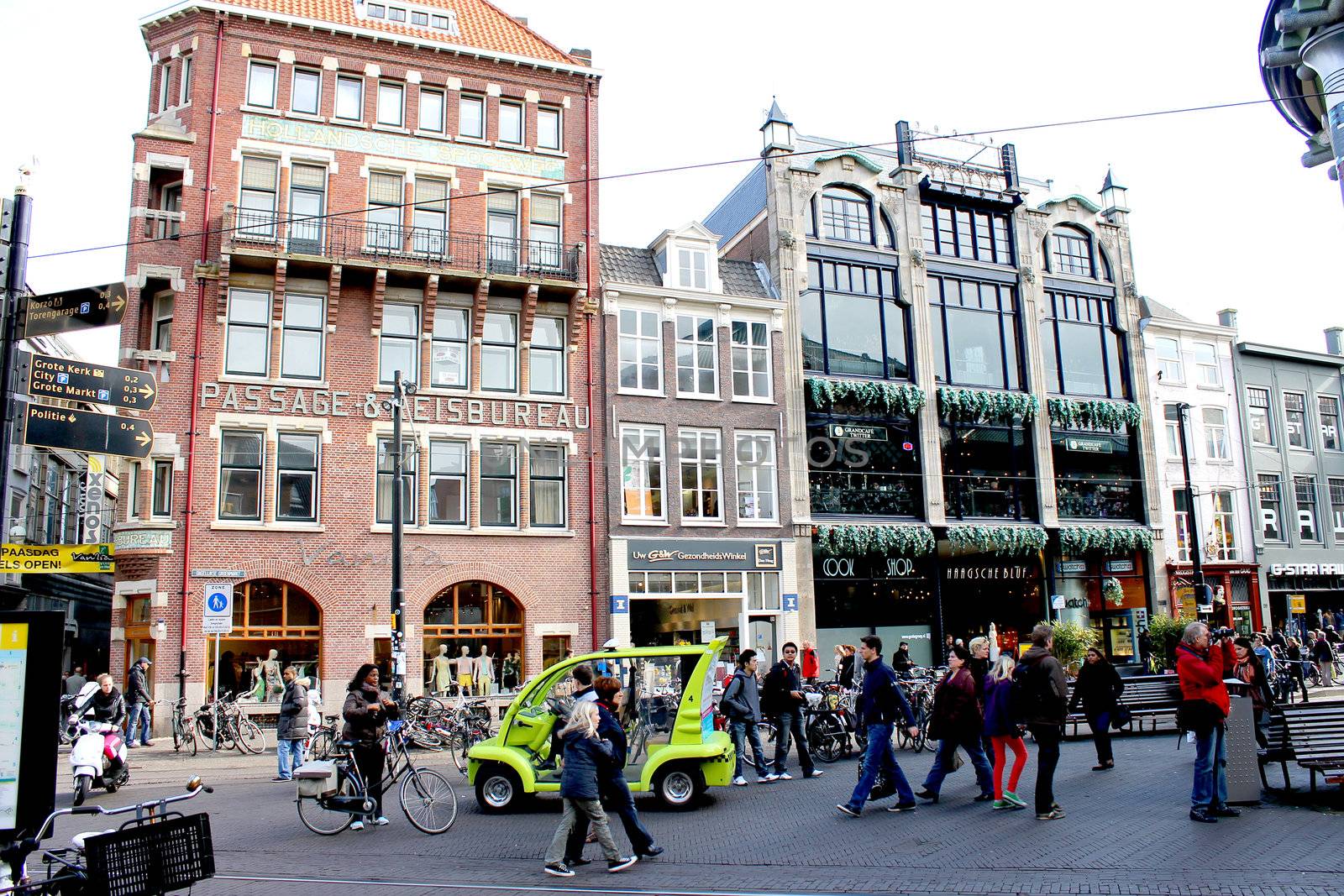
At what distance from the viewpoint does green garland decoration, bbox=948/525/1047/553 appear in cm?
3173

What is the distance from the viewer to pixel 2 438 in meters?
7.77

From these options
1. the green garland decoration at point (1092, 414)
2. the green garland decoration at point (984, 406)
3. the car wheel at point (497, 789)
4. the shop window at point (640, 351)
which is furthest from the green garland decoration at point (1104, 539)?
the car wheel at point (497, 789)

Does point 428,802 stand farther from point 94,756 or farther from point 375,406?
point 375,406

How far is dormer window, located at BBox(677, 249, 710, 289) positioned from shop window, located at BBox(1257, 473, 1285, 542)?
73.2ft

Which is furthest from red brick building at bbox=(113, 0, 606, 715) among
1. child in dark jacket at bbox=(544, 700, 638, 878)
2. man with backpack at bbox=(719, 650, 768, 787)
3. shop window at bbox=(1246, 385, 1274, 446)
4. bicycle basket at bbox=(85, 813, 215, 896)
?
shop window at bbox=(1246, 385, 1274, 446)

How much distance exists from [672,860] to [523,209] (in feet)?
69.9

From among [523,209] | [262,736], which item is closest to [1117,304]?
[523,209]

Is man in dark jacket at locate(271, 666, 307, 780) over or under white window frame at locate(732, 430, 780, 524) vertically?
under

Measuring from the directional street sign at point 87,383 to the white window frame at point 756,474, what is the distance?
68.5 feet

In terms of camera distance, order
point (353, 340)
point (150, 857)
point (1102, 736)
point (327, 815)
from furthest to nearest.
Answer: point (353, 340), point (1102, 736), point (327, 815), point (150, 857)

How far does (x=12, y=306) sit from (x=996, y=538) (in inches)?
1107

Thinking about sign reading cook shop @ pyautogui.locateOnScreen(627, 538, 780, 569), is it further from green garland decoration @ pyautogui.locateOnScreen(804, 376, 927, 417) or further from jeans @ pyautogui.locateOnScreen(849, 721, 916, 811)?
jeans @ pyautogui.locateOnScreen(849, 721, 916, 811)

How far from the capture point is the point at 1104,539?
33.7 metres

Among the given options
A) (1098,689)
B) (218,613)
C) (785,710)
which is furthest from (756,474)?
(1098,689)
